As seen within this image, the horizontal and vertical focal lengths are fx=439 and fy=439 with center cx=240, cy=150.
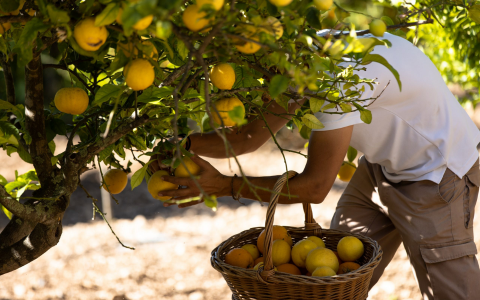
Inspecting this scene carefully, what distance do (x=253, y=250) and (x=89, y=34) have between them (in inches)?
33.2

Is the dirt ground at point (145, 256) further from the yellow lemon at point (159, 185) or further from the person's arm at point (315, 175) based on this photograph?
the yellow lemon at point (159, 185)

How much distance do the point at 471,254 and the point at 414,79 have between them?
0.64 metres

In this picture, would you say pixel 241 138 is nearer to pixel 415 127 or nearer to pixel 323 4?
pixel 415 127

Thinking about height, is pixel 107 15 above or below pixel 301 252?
above

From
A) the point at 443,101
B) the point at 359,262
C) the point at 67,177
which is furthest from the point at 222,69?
the point at 443,101

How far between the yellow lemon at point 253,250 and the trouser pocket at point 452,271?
2.08 feet

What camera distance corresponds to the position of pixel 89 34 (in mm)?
632

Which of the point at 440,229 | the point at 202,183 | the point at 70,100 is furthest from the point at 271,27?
the point at 440,229

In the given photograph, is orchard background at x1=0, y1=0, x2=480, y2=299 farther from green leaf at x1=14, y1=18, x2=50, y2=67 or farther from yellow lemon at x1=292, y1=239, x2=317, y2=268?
yellow lemon at x1=292, y1=239, x2=317, y2=268

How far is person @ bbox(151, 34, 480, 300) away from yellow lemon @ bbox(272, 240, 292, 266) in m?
0.16

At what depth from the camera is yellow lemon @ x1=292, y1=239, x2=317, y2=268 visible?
123cm

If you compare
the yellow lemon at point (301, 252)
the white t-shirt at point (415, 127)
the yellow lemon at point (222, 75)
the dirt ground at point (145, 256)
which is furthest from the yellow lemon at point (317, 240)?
the dirt ground at point (145, 256)

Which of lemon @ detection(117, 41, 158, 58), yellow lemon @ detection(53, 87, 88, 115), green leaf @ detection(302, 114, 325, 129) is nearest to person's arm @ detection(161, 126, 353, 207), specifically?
green leaf @ detection(302, 114, 325, 129)

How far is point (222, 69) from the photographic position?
788 mm
